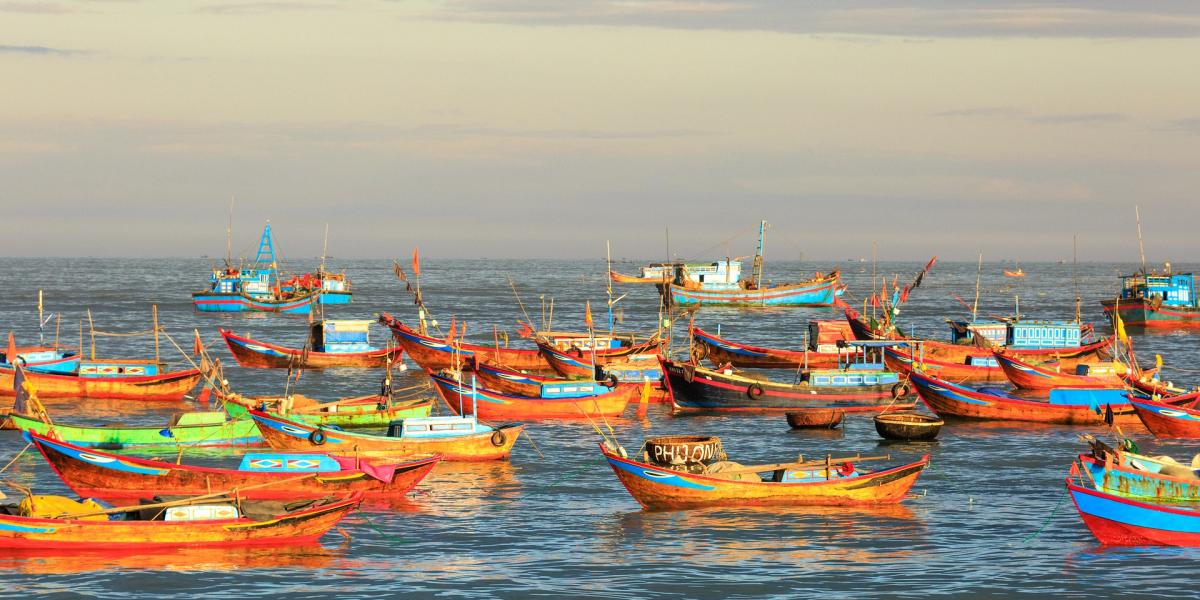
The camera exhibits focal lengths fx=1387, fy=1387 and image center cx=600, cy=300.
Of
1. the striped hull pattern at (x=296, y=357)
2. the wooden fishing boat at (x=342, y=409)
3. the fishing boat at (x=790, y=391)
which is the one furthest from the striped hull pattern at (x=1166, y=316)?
the wooden fishing boat at (x=342, y=409)

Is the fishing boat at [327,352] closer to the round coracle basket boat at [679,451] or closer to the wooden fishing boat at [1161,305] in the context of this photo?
the round coracle basket boat at [679,451]

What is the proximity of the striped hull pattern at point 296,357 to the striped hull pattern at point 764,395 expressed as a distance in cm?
2481

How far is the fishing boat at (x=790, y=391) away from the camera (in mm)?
57375

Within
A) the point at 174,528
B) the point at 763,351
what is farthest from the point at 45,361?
the point at 763,351

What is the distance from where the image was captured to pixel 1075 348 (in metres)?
77.4

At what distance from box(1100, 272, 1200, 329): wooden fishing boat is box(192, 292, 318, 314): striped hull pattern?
69.8 meters

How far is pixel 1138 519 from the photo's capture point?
32.8m

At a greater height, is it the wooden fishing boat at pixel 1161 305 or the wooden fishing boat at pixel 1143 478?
the wooden fishing boat at pixel 1161 305

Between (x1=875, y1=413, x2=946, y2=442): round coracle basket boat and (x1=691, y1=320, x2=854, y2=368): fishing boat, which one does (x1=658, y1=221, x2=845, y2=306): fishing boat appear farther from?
(x1=875, y1=413, x2=946, y2=442): round coracle basket boat

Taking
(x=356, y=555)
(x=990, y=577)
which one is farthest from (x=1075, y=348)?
(x=356, y=555)

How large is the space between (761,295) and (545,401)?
314ft

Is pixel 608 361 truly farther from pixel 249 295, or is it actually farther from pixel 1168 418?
pixel 249 295

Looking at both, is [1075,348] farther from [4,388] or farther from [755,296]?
[755,296]

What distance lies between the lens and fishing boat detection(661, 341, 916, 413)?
57.4 metres
